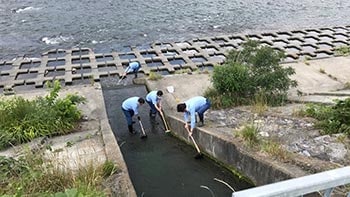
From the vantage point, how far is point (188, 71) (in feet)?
38.6

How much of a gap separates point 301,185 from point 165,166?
606 cm

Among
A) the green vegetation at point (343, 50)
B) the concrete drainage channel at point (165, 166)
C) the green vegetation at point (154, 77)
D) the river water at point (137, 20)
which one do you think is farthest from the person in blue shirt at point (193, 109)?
the green vegetation at point (343, 50)

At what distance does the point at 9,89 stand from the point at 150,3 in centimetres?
978

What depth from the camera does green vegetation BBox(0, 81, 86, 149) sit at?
296 inches

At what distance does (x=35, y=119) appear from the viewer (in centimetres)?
788

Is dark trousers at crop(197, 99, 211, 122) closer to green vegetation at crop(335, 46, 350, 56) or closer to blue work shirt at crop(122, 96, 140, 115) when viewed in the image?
blue work shirt at crop(122, 96, 140, 115)

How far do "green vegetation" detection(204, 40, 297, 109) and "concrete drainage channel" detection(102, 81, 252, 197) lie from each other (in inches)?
62.3

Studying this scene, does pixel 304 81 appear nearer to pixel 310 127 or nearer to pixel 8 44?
pixel 310 127

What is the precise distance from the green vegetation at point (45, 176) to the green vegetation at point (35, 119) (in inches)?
60.7

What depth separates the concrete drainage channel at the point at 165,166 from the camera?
706 cm

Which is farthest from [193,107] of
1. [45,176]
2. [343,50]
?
[343,50]

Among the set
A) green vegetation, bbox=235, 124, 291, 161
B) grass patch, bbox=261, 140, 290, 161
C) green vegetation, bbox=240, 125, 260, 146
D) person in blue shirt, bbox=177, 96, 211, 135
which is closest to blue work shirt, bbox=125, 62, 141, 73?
person in blue shirt, bbox=177, 96, 211, 135

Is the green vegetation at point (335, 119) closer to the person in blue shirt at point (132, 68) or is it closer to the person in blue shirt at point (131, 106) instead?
the person in blue shirt at point (131, 106)

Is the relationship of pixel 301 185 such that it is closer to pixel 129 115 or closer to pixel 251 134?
pixel 251 134
